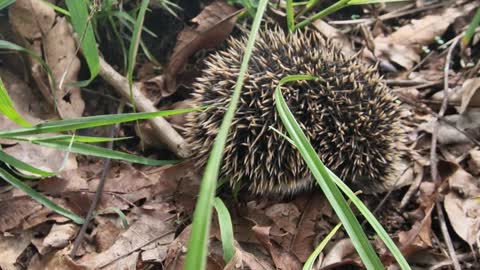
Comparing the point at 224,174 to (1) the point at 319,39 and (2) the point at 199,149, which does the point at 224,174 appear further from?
(1) the point at 319,39

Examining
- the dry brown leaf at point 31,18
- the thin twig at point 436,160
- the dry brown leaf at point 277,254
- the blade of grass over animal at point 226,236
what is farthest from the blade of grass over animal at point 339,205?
the dry brown leaf at point 31,18

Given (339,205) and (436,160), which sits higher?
(339,205)

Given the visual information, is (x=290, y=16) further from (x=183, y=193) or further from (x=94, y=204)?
(x=94, y=204)

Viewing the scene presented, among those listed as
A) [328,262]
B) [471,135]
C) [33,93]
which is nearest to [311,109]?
[328,262]

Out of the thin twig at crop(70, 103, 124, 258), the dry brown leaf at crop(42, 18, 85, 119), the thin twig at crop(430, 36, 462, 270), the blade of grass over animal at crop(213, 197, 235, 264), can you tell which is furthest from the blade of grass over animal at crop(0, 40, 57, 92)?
the thin twig at crop(430, 36, 462, 270)

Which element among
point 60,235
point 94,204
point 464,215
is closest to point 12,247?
point 60,235

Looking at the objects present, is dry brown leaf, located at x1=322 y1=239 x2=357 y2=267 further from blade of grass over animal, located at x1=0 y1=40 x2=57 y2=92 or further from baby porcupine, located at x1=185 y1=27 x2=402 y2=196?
blade of grass over animal, located at x1=0 y1=40 x2=57 y2=92
